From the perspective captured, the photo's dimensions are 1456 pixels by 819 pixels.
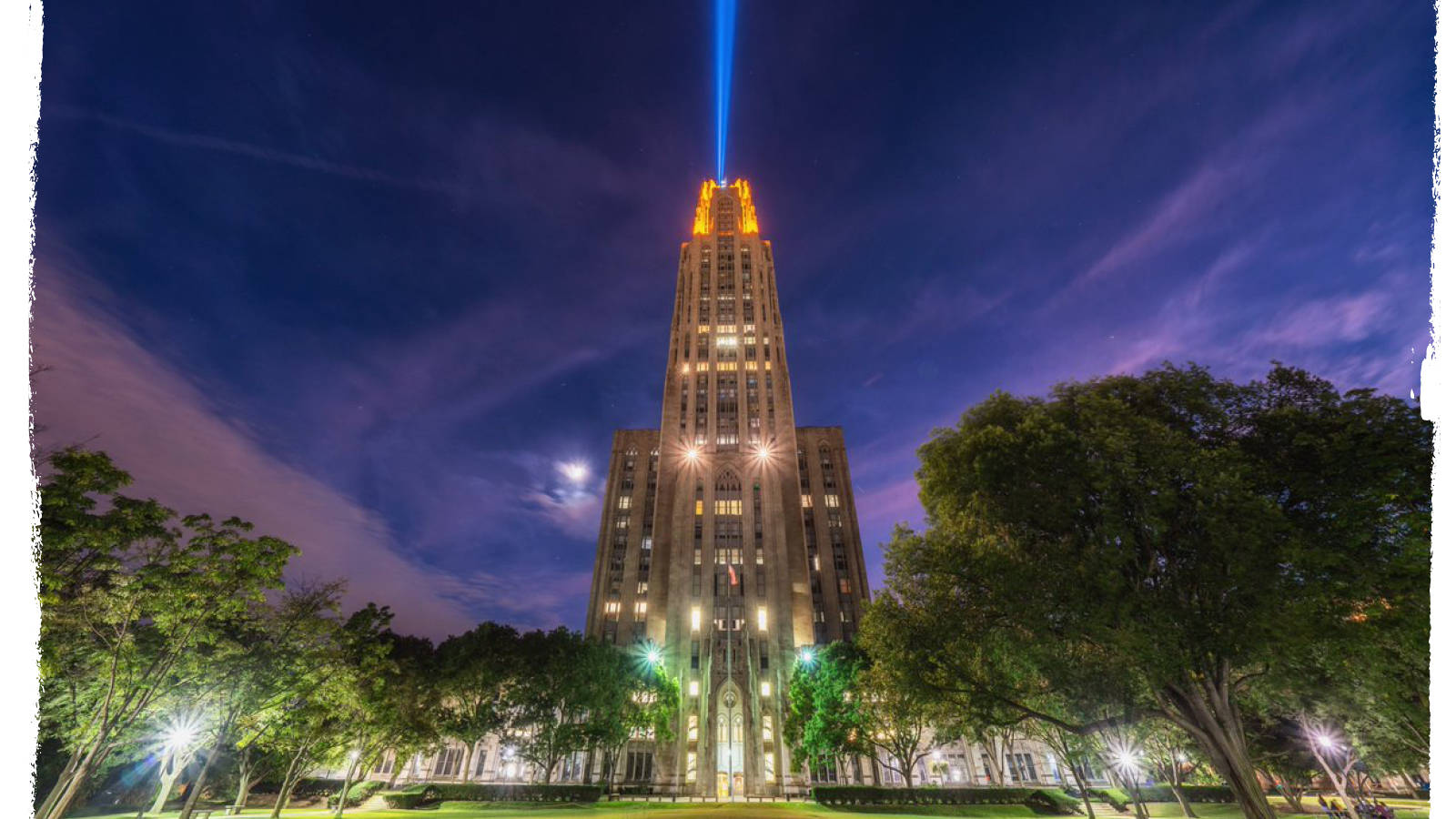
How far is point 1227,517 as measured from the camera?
16.9 metres

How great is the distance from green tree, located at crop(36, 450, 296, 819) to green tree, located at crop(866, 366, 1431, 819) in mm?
27325

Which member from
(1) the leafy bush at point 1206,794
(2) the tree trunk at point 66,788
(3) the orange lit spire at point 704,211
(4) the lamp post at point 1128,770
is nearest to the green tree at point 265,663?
(2) the tree trunk at point 66,788

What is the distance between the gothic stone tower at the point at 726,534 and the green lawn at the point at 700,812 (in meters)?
26.3

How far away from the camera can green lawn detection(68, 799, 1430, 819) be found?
30.8 meters

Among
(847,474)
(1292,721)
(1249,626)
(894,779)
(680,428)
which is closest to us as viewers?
(1249,626)

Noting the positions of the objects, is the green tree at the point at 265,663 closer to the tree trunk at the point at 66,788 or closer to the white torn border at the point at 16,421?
the tree trunk at the point at 66,788

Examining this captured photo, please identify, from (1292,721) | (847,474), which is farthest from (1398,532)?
(847,474)

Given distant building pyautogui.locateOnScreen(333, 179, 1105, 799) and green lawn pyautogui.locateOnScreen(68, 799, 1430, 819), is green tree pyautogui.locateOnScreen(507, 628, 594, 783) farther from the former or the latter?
green lawn pyautogui.locateOnScreen(68, 799, 1430, 819)

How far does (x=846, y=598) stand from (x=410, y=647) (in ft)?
229

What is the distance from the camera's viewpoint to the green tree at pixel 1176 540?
15703 mm

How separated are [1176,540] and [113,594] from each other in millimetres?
38809

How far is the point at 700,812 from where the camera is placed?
102 feet

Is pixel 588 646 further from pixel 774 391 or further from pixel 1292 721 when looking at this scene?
pixel 1292 721

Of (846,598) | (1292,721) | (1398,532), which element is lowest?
(1292,721)
